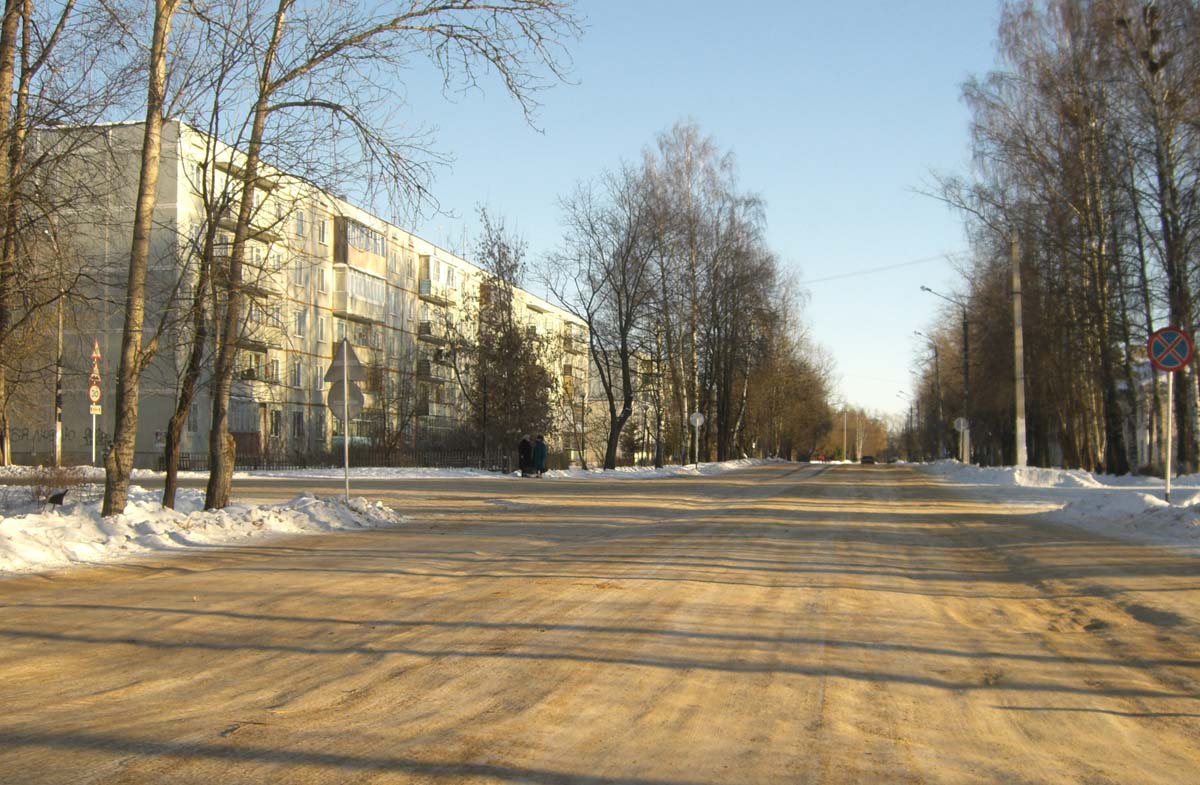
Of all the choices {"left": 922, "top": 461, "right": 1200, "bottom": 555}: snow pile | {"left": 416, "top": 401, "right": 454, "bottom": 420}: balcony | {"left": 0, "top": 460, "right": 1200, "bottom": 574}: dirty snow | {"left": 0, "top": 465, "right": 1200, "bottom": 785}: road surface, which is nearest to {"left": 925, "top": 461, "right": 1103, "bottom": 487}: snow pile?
{"left": 922, "top": 461, "right": 1200, "bottom": 555}: snow pile

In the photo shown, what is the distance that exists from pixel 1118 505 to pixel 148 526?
16389 millimetres

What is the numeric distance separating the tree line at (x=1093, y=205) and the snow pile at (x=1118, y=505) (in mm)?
3517

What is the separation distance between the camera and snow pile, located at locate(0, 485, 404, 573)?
1120cm

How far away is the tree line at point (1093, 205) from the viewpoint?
85.4 feet

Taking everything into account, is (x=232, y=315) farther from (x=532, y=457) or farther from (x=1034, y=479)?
(x=1034, y=479)

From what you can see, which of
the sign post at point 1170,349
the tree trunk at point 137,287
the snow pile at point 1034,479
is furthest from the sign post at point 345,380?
the snow pile at point 1034,479

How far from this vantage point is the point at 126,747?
462 cm

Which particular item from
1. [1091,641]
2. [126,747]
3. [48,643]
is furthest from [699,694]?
[48,643]

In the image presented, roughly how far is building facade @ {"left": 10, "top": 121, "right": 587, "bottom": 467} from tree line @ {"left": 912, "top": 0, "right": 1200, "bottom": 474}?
61.7 ft

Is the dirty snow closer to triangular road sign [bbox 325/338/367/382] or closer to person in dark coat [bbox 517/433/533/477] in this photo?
triangular road sign [bbox 325/338/367/382]

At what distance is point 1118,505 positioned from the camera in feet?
61.8

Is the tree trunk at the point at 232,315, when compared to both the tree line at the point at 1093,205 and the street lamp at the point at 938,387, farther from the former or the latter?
the street lamp at the point at 938,387

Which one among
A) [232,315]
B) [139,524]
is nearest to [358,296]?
[232,315]

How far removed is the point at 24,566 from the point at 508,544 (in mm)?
5612
